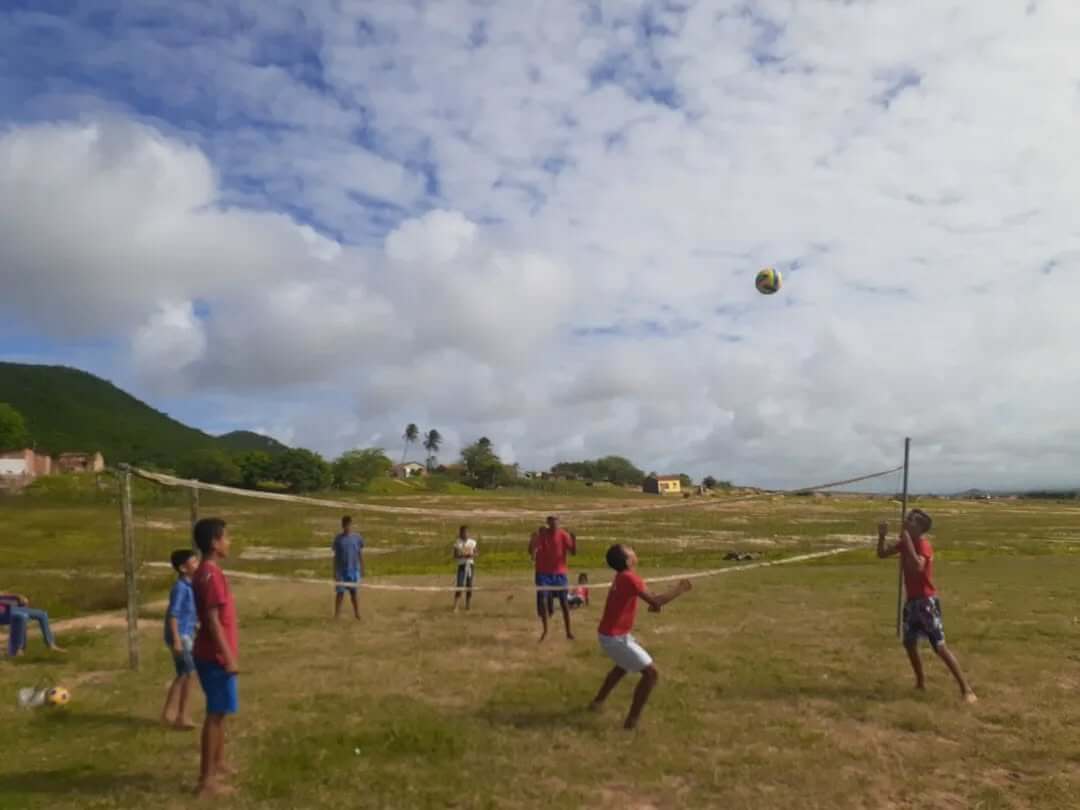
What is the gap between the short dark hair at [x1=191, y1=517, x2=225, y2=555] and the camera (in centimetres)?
663

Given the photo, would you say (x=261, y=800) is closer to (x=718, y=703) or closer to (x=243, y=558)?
(x=718, y=703)

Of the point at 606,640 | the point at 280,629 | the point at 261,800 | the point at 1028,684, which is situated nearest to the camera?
the point at 261,800

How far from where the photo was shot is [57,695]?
9180 mm

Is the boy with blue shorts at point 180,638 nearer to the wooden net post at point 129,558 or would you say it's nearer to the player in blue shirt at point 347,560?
the wooden net post at point 129,558

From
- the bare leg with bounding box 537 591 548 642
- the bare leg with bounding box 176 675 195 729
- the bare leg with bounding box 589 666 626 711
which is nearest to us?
the bare leg with bounding box 176 675 195 729

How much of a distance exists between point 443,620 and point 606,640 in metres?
7.79

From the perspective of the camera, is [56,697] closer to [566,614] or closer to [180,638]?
[180,638]

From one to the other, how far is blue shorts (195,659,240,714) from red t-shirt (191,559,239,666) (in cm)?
7

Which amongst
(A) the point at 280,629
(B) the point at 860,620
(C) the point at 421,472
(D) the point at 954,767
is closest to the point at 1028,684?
(D) the point at 954,767

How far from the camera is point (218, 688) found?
658 centimetres

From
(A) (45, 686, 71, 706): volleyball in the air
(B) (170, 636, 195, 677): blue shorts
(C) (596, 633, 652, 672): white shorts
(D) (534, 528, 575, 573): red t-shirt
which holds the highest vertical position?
(D) (534, 528, 575, 573): red t-shirt

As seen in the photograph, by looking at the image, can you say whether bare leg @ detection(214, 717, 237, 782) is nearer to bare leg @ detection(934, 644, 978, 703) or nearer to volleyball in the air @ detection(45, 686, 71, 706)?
volleyball in the air @ detection(45, 686, 71, 706)

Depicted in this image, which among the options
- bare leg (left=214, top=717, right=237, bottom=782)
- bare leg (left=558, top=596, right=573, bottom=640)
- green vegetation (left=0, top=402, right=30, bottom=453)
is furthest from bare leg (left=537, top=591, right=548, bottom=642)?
green vegetation (left=0, top=402, right=30, bottom=453)

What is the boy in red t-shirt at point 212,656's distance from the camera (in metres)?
6.55
